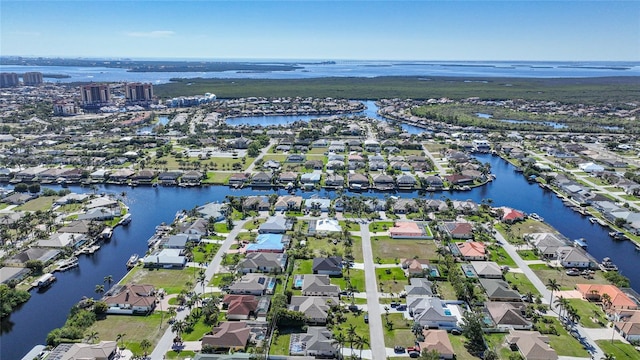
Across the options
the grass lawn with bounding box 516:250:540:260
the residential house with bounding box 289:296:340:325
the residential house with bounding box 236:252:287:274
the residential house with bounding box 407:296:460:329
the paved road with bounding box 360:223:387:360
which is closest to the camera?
the paved road with bounding box 360:223:387:360

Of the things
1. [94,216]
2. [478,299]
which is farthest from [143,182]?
[478,299]

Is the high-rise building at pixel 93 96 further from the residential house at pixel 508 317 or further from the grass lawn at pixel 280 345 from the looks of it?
the residential house at pixel 508 317

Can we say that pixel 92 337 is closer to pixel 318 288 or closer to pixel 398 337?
pixel 318 288

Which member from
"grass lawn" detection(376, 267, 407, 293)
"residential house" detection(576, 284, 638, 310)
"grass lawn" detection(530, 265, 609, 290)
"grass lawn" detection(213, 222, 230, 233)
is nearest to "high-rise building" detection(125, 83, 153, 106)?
"grass lawn" detection(213, 222, 230, 233)

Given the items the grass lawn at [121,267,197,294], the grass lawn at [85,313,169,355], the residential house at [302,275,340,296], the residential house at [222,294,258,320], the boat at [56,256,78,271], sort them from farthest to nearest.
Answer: the boat at [56,256,78,271], the grass lawn at [121,267,197,294], the residential house at [302,275,340,296], the residential house at [222,294,258,320], the grass lawn at [85,313,169,355]

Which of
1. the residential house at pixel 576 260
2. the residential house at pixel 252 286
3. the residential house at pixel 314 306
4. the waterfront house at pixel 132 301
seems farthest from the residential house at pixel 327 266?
the residential house at pixel 576 260

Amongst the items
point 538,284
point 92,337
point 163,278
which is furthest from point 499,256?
point 92,337

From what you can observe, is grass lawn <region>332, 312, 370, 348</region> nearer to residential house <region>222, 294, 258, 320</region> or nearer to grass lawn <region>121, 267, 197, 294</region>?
residential house <region>222, 294, 258, 320</region>
